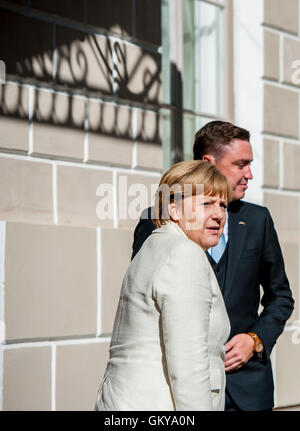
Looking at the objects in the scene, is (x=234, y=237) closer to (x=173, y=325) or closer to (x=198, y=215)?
(x=198, y=215)

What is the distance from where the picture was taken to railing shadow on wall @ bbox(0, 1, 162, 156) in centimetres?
495

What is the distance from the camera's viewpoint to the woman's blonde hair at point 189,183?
2.88 metres

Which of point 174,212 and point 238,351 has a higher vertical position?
point 174,212

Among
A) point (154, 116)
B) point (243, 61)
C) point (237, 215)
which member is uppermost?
point (243, 61)

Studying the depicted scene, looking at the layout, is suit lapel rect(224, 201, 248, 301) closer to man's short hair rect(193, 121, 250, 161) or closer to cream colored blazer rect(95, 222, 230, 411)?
man's short hair rect(193, 121, 250, 161)

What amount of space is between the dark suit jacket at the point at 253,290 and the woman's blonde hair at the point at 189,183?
0.69 meters

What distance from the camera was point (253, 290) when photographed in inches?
153

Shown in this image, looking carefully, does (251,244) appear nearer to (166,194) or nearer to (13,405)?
(166,194)

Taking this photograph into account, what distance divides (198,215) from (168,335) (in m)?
0.54

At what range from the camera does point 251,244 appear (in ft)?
12.9

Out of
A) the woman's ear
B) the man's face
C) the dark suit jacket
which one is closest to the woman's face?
the woman's ear

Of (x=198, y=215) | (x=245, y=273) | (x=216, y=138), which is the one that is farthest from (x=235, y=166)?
(x=198, y=215)

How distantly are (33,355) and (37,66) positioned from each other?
1.82 m
